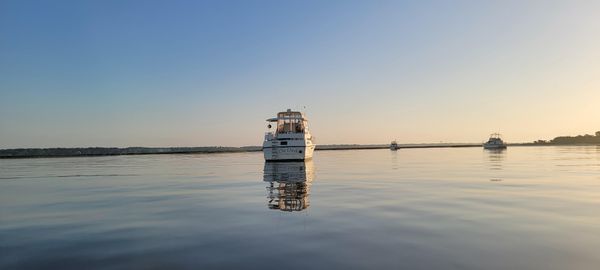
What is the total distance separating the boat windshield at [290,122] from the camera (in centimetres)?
6034

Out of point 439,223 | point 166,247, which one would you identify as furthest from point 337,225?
point 166,247

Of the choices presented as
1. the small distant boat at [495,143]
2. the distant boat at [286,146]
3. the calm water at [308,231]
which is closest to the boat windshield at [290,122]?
the distant boat at [286,146]

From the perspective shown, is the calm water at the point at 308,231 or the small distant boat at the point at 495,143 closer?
the calm water at the point at 308,231

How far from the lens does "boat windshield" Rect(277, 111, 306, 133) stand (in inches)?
2376

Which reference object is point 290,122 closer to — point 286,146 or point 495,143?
point 286,146

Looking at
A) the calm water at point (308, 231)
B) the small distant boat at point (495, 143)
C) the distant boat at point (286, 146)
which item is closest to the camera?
the calm water at point (308, 231)

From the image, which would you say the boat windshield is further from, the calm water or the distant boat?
the calm water

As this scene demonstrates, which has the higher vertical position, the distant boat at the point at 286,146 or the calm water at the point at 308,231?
the distant boat at the point at 286,146

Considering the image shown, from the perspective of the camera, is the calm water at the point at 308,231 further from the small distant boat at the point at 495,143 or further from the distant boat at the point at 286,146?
the small distant boat at the point at 495,143

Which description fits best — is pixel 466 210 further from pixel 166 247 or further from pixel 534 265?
pixel 166 247

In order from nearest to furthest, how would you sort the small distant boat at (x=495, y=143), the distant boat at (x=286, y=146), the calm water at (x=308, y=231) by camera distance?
the calm water at (x=308, y=231) → the distant boat at (x=286, y=146) → the small distant boat at (x=495, y=143)

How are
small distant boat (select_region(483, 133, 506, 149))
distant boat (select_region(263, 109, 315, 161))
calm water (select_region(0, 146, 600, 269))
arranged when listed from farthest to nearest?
small distant boat (select_region(483, 133, 506, 149)), distant boat (select_region(263, 109, 315, 161)), calm water (select_region(0, 146, 600, 269))

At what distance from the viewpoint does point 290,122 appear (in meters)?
60.8

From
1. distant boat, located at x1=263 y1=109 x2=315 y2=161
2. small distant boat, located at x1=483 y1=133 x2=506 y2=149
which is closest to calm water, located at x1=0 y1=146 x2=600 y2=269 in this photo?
distant boat, located at x1=263 y1=109 x2=315 y2=161
